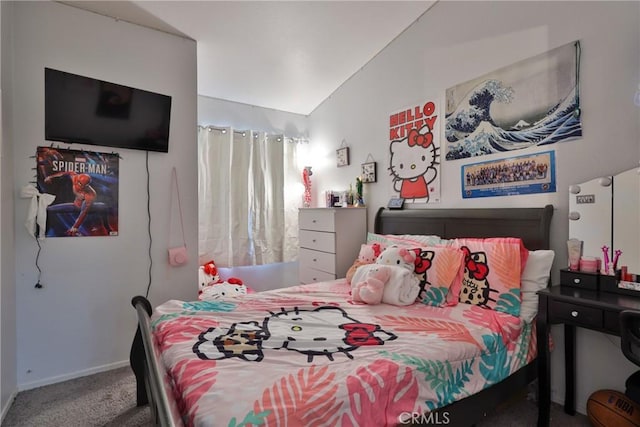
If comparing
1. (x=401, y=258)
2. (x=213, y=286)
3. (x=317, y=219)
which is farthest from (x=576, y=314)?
(x=213, y=286)

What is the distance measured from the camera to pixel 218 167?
3559 millimetres

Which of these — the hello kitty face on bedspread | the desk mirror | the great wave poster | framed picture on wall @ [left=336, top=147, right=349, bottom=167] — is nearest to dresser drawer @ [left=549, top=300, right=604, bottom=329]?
the desk mirror

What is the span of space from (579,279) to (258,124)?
3444 mm

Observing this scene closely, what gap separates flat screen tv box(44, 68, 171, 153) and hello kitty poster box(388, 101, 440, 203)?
2.01m

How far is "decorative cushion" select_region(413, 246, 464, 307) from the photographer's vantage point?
1.96m

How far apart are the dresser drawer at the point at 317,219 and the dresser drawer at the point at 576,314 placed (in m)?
1.82

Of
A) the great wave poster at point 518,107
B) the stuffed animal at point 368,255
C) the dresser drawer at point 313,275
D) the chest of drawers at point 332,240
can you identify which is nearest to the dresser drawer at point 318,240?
the chest of drawers at point 332,240

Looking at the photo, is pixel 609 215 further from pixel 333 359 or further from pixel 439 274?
pixel 333 359

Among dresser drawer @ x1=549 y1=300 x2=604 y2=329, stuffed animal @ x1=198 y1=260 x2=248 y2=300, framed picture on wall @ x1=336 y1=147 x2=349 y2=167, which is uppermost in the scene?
framed picture on wall @ x1=336 y1=147 x2=349 y2=167

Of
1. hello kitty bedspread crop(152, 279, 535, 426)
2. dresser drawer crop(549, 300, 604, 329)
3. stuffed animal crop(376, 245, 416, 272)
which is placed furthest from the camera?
stuffed animal crop(376, 245, 416, 272)

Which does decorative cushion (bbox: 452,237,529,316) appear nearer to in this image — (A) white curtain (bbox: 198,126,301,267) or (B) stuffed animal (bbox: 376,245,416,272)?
(B) stuffed animal (bbox: 376,245,416,272)

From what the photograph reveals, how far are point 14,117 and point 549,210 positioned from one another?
3.49 metres

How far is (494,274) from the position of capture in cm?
186

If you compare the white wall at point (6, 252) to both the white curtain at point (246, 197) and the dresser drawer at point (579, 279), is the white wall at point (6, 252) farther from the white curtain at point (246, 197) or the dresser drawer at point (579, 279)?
the dresser drawer at point (579, 279)
